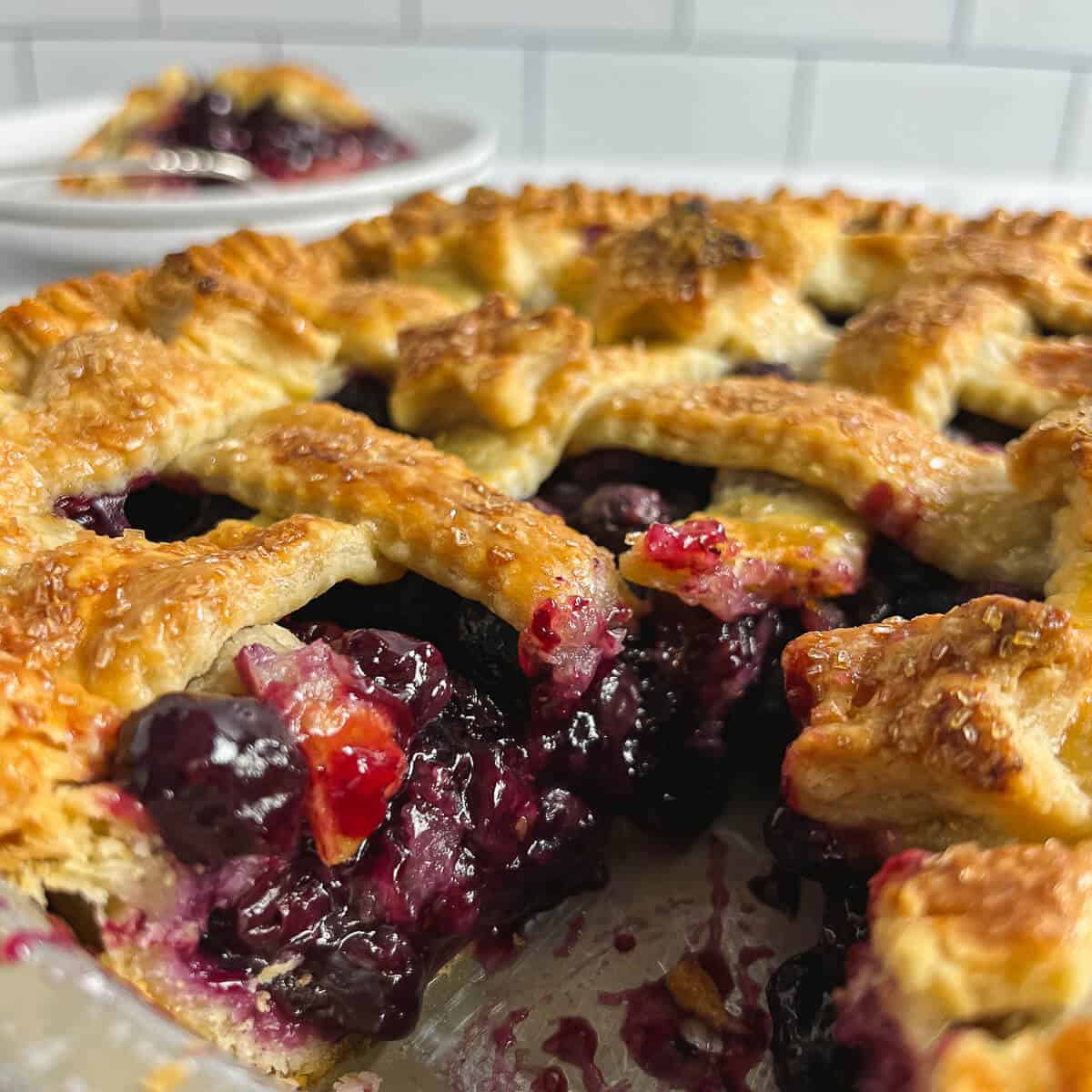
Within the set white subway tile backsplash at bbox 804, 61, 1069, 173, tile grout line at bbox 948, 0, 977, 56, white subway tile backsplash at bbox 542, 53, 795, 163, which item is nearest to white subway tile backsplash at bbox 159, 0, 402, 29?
white subway tile backsplash at bbox 542, 53, 795, 163

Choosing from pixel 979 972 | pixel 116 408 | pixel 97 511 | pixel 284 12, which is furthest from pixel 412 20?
pixel 979 972

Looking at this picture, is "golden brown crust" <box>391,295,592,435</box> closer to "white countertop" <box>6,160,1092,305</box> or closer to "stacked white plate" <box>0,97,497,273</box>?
"stacked white plate" <box>0,97,497,273</box>

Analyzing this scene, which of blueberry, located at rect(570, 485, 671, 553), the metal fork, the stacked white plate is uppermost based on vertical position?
blueberry, located at rect(570, 485, 671, 553)

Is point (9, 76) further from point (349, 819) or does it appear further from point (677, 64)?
point (349, 819)

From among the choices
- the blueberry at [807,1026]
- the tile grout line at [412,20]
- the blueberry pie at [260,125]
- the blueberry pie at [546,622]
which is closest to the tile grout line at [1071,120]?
the tile grout line at [412,20]

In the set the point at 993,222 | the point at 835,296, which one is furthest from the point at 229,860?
the point at 993,222
